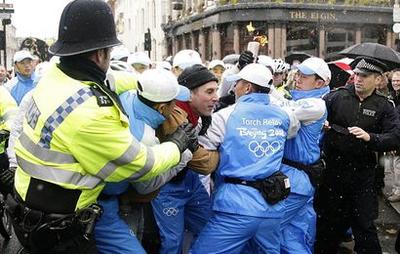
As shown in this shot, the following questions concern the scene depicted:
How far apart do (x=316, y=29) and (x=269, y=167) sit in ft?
82.6

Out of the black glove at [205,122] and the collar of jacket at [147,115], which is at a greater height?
the collar of jacket at [147,115]

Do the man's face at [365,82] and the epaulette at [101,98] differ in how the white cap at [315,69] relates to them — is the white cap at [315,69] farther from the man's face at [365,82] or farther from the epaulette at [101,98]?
the epaulette at [101,98]

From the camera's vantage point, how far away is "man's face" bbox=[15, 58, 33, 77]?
7574 millimetres

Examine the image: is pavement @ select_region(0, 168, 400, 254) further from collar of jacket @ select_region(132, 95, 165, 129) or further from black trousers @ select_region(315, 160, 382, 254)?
collar of jacket @ select_region(132, 95, 165, 129)

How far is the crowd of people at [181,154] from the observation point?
272 centimetres

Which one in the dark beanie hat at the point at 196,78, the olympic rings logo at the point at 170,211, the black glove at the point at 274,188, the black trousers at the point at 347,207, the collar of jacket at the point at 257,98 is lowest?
the black trousers at the point at 347,207

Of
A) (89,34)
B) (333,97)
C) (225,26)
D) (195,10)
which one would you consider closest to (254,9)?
(225,26)

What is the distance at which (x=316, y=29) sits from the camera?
91.6ft

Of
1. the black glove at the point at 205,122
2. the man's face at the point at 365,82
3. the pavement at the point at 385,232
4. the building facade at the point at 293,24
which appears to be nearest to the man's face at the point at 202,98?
the black glove at the point at 205,122

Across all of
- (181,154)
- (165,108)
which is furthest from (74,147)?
(165,108)

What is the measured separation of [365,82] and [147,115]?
2488mm

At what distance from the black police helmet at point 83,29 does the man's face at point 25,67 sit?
198 inches

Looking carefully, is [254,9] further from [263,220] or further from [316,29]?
[263,220]

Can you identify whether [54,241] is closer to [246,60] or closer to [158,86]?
[158,86]
